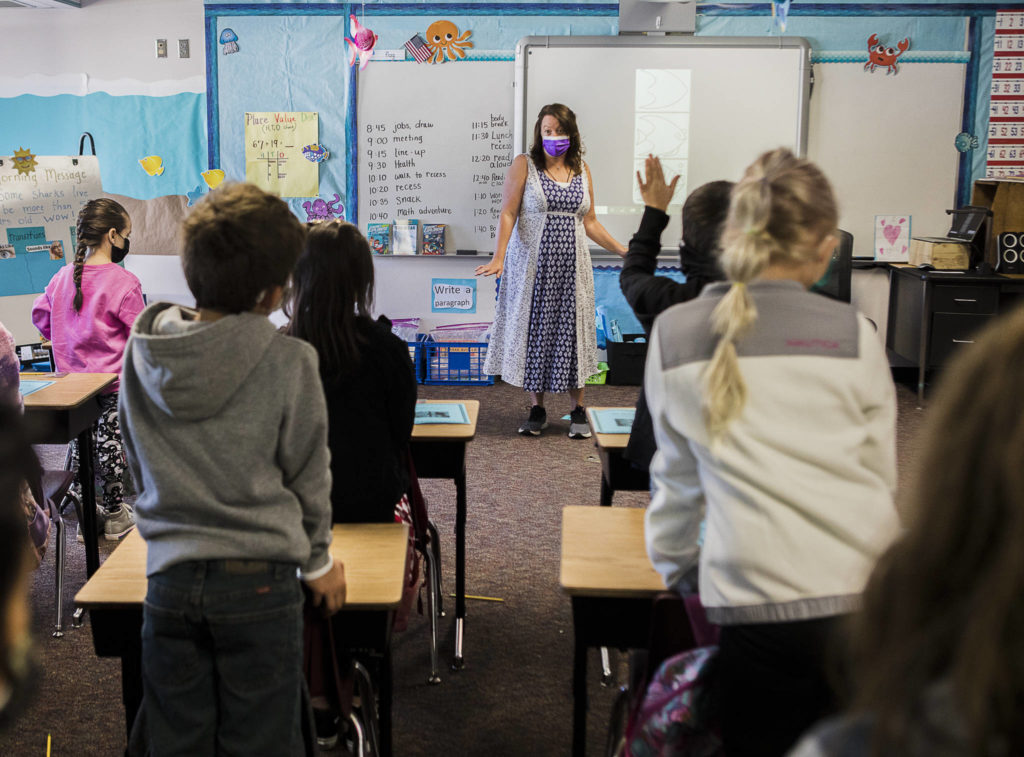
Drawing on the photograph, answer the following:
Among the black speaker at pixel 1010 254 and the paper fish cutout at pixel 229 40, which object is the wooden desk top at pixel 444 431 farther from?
the paper fish cutout at pixel 229 40

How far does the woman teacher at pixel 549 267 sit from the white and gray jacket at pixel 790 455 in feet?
10.2

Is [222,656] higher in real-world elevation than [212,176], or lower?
lower

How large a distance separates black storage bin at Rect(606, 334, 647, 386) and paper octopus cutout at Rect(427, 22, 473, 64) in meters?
1.93

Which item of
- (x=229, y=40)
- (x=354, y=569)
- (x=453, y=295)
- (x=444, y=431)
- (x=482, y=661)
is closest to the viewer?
(x=354, y=569)

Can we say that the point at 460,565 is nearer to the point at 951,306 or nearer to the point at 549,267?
the point at 549,267

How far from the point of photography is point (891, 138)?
5.67 meters

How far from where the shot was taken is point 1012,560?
0.57 meters

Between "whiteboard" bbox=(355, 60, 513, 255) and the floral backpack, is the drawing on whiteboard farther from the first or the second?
the floral backpack

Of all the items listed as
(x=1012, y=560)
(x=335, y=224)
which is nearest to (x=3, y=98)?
(x=335, y=224)

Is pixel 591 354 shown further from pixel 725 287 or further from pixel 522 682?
pixel 725 287

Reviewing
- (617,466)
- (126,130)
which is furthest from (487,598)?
(126,130)

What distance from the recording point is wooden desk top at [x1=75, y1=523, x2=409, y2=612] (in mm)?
1657

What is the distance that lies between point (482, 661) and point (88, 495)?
1.28 metres

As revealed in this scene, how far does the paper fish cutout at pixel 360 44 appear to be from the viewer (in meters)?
5.74
